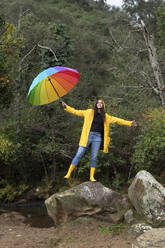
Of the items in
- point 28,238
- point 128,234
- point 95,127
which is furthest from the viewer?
point 28,238

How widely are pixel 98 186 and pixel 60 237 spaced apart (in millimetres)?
1683

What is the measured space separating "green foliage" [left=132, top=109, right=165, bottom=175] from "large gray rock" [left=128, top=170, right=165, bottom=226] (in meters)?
5.44

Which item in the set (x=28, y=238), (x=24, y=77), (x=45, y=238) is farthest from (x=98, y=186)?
(x=24, y=77)

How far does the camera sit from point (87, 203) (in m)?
7.70

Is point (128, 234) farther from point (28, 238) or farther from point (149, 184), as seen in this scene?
point (28, 238)

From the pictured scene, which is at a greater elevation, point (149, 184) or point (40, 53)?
point (40, 53)

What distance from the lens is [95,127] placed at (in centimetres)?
775

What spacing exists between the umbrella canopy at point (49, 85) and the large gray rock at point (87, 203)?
2621 mm

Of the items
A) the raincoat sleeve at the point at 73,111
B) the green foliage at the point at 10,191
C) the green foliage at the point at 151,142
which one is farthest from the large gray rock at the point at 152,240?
the green foliage at the point at 10,191

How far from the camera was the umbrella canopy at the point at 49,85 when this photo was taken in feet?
23.1

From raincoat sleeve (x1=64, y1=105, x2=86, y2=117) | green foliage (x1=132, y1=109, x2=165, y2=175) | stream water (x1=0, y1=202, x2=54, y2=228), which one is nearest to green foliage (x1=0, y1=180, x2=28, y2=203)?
stream water (x1=0, y1=202, x2=54, y2=228)

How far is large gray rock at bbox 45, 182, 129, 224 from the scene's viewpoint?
25.3ft

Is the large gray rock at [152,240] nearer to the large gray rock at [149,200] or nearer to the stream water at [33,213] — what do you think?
the large gray rock at [149,200]

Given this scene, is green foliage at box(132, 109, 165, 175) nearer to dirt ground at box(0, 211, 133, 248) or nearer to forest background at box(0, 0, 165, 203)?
forest background at box(0, 0, 165, 203)
